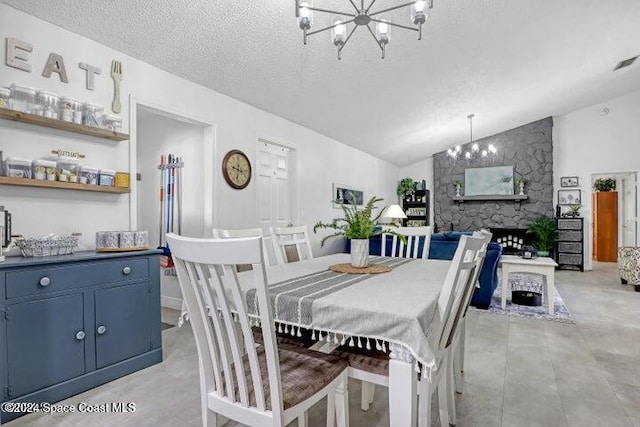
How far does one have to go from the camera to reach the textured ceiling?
2.43m

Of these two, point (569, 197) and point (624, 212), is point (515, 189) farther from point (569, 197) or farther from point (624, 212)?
point (624, 212)

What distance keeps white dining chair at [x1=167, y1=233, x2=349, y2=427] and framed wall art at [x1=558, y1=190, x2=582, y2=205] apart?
7.77 meters

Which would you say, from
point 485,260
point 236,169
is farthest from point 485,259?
point 236,169

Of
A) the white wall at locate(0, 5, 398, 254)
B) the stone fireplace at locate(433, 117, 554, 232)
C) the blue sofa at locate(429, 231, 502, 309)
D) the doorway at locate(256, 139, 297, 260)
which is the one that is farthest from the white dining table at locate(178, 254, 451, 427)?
the stone fireplace at locate(433, 117, 554, 232)

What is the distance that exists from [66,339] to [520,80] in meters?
5.92

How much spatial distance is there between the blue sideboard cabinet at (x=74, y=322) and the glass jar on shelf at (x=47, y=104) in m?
0.96

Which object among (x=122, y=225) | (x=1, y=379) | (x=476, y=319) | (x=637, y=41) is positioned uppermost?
(x=637, y=41)

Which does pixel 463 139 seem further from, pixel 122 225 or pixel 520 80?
pixel 122 225

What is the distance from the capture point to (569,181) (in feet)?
23.2

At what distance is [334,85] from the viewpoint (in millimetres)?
3828

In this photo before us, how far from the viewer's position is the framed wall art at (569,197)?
22.9 ft

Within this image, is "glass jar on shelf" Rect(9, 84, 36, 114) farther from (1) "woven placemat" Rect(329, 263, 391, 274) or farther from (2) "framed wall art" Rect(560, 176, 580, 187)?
(2) "framed wall art" Rect(560, 176, 580, 187)

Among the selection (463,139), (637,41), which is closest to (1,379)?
(637,41)

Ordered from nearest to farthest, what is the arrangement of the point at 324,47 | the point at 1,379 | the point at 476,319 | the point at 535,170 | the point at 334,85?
the point at 1,379, the point at 324,47, the point at 476,319, the point at 334,85, the point at 535,170
